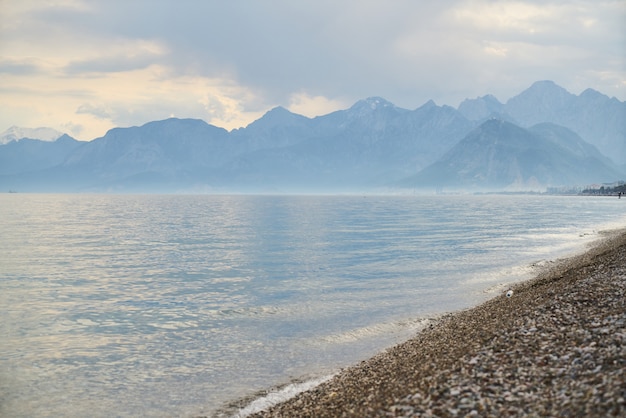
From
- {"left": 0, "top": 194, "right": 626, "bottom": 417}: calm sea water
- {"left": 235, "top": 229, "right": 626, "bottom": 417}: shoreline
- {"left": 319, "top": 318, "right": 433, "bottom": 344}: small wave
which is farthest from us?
{"left": 319, "top": 318, "right": 433, "bottom": 344}: small wave

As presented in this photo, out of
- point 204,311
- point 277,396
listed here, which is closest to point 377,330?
point 277,396

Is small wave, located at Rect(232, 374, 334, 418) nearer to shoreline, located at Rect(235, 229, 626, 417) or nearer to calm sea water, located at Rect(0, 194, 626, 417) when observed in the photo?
shoreline, located at Rect(235, 229, 626, 417)

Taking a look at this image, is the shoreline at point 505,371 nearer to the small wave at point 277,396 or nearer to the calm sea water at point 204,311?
the small wave at point 277,396

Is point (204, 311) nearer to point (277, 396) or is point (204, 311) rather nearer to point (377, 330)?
point (377, 330)

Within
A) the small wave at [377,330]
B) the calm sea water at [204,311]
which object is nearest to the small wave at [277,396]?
the calm sea water at [204,311]

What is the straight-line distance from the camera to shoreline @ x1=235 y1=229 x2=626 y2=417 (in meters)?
13.3

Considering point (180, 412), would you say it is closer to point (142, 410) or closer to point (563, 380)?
point (142, 410)

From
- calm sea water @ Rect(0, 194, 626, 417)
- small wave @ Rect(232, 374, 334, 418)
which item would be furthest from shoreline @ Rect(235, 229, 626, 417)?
calm sea water @ Rect(0, 194, 626, 417)

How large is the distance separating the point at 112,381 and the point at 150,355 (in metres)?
3.79

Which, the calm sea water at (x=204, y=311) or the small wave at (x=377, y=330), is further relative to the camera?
the small wave at (x=377, y=330)

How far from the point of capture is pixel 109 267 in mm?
60938

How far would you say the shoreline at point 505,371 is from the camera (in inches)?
524

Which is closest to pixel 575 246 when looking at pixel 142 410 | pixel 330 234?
pixel 330 234

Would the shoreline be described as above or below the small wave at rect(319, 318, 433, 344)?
above
